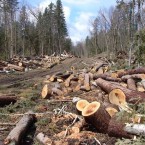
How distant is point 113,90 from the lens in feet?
39.2

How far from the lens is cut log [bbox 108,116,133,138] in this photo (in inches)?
331

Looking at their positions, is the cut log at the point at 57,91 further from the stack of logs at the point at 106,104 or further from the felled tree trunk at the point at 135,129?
the felled tree trunk at the point at 135,129

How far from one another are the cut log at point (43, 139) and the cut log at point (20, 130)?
1.67ft

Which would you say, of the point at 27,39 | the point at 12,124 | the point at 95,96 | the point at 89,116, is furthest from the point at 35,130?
the point at 27,39

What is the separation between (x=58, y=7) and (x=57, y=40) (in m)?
8.34

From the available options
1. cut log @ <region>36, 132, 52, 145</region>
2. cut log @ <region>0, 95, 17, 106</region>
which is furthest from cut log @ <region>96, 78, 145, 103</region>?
cut log @ <region>0, 95, 17, 106</region>

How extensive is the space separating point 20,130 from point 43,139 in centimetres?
84

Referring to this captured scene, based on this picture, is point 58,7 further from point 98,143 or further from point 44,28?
Answer: point 98,143

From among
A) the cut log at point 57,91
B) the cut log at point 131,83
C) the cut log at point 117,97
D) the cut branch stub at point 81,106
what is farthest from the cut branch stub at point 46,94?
the cut branch stub at point 81,106

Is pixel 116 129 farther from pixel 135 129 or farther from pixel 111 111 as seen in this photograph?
A: pixel 111 111

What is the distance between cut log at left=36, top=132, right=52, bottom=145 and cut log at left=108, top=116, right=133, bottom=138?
1.69 meters

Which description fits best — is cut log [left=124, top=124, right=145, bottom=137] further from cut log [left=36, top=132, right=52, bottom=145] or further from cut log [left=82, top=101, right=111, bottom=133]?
cut log [left=36, top=132, right=52, bottom=145]

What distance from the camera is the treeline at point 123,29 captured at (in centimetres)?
1855

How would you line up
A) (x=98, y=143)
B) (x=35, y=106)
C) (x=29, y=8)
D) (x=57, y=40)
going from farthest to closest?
1. (x=57, y=40)
2. (x=29, y=8)
3. (x=35, y=106)
4. (x=98, y=143)
